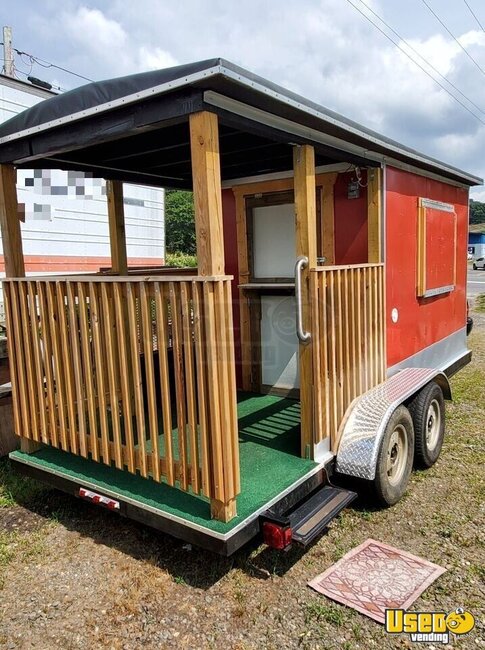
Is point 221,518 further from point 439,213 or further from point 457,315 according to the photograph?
point 457,315

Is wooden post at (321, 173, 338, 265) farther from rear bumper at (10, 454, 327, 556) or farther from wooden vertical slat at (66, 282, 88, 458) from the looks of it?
wooden vertical slat at (66, 282, 88, 458)

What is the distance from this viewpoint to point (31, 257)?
7.63 meters

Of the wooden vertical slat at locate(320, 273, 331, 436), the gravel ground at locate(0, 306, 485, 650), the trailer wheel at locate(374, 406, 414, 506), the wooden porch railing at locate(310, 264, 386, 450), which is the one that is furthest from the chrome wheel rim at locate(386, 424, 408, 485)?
the wooden vertical slat at locate(320, 273, 331, 436)

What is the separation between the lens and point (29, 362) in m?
3.67

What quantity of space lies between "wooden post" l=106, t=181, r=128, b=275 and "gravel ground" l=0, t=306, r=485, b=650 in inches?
84.0

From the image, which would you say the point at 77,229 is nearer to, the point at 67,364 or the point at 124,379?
the point at 67,364

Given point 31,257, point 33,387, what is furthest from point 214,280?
point 31,257

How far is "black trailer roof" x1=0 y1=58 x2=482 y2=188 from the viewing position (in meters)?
2.47

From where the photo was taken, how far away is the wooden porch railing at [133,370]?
2602mm

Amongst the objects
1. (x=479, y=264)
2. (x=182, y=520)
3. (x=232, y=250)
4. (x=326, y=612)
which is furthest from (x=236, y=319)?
(x=479, y=264)

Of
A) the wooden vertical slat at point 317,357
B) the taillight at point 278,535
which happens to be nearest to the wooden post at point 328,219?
the wooden vertical slat at point 317,357

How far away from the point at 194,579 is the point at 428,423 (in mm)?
2451

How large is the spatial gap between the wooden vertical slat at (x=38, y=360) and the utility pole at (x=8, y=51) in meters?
13.1

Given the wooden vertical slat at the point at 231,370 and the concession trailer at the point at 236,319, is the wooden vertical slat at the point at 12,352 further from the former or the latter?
the wooden vertical slat at the point at 231,370
